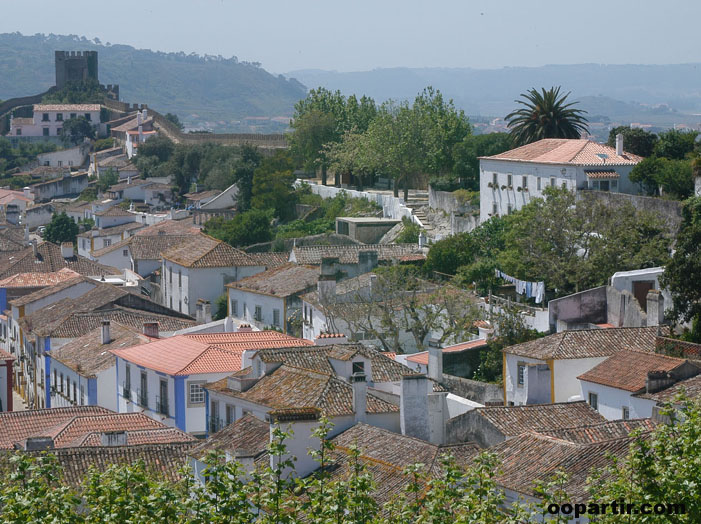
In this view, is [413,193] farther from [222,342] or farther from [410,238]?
[222,342]

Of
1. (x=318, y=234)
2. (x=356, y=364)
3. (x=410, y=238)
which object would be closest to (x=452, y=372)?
(x=356, y=364)

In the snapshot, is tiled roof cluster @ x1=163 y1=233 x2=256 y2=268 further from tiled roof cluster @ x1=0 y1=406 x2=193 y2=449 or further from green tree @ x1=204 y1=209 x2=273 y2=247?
tiled roof cluster @ x1=0 y1=406 x2=193 y2=449

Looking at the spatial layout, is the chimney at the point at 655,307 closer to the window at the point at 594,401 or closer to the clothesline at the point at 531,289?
the clothesline at the point at 531,289

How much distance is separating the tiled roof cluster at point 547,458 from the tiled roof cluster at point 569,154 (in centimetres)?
3033

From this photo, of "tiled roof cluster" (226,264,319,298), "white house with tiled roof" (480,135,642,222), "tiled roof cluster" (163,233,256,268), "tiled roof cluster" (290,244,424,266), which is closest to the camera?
"tiled roof cluster" (226,264,319,298)

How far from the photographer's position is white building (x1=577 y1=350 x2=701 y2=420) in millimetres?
30453

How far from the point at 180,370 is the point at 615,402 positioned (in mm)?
12690

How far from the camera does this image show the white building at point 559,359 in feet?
114

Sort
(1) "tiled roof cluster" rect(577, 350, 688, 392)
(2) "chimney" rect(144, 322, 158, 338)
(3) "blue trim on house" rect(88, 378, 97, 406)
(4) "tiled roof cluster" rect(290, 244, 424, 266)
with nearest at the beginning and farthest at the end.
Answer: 1. (1) "tiled roof cluster" rect(577, 350, 688, 392)
2. (3) "blue trim on house" rect(88, 378, 97, 406)
3. (2) "chimney" rect(144, 322, 158, 338)
4. (4) "tiled roof cluster" rect(290, 244, 424, 266)

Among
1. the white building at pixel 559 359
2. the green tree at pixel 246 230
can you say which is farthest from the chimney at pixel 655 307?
the green tree at pixel 246 230

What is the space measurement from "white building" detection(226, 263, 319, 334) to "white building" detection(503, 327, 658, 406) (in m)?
16.5

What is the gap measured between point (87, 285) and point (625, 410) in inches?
1367

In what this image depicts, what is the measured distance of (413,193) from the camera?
247 ft

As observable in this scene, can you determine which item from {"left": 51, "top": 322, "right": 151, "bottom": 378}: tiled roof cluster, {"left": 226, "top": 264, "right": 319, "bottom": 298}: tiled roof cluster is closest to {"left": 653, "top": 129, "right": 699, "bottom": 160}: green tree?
{"left": 226, "top": 264, "right": 319, "bottom": 298}: tiled roof cluster
